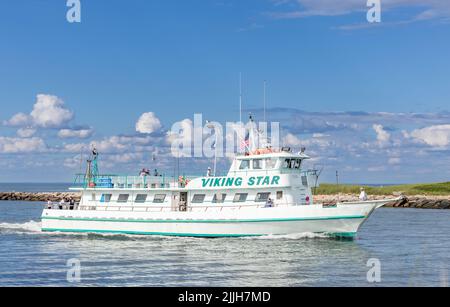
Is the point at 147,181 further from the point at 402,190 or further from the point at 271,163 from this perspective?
the point at 402,190

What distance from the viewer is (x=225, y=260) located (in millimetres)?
32375

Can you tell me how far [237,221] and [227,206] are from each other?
1561 mm

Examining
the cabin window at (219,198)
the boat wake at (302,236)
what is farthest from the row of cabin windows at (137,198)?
the boat wake at (302,236)

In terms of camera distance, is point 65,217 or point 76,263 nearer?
point 76,263

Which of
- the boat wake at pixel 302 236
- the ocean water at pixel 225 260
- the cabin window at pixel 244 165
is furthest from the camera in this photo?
the cabin window at pixel 244 165

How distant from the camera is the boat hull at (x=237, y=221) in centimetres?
3888

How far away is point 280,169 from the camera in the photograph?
1586 inches

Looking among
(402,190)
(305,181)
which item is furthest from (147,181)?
(402,190)

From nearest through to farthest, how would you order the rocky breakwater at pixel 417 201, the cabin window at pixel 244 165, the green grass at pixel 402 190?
the cabin window at pixel 244 165 → the rocky breakwater at pixel 417 201 → the green grass at pixel 402 190

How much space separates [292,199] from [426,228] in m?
18.0

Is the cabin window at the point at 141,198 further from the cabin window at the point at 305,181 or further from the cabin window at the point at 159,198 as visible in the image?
the cabin window at the point at 305,181

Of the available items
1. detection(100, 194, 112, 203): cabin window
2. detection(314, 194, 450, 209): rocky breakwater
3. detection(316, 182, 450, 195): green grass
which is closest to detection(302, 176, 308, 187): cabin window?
detection(100, 194, 112, 203): cabin window
